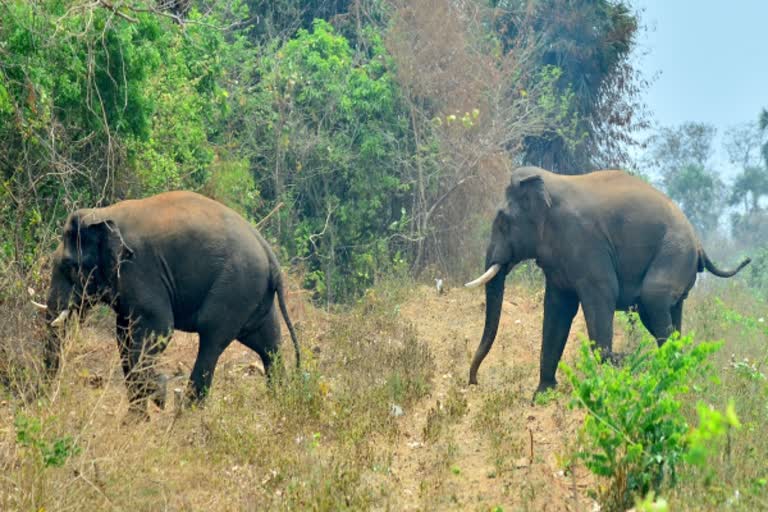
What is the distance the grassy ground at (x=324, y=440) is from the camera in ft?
20.8

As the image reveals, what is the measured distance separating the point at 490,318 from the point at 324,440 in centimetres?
303

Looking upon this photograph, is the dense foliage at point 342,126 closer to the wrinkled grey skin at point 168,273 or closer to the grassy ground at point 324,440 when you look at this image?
the wrinkled grey skin at point 168,273

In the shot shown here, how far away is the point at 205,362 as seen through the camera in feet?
30.7

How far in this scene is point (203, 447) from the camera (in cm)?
765

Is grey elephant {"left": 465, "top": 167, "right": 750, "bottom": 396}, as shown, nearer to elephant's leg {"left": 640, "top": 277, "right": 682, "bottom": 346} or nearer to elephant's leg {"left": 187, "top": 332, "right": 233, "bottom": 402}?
elephant's leg {"left": 640, "top": 277, "right": 682, "bottom": 346}

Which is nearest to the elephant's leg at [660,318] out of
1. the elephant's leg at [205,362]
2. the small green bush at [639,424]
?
the small green bush at [639,424]

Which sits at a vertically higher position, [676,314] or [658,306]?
[658,306]

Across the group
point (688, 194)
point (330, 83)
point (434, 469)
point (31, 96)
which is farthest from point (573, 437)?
point (688, 194)

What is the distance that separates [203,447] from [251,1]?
1511 centimetres

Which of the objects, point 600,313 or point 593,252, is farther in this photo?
point 593,252

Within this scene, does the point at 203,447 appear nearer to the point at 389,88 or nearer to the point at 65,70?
the point at 65,70

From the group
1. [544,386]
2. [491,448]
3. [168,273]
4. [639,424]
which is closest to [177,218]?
[168,273]

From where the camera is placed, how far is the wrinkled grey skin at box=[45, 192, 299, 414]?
9.02 metres

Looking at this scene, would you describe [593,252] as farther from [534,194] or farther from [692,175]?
[692,175]
